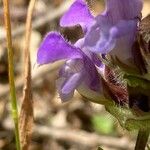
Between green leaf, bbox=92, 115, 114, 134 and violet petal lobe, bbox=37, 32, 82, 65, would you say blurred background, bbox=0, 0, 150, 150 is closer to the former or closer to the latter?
green leaf, bbox=92, 115, 114, 134

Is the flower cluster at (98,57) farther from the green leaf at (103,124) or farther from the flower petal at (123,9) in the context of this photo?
the green leaf at (103,124)

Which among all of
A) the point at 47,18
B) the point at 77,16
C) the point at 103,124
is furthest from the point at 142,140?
the point at 47,18

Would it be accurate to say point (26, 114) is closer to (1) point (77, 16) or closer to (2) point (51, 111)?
(1) point (77, 16)

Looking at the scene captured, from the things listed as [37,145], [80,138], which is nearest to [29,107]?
[80,138]

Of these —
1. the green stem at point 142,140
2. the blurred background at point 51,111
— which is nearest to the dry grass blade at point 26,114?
the green stem at point 142,140

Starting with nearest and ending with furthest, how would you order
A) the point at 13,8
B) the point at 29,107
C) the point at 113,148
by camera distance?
1. the point at 29,107
2. the point at 113,148
3. the point at 13,8

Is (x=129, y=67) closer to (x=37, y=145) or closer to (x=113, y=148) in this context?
(x=113, y=148)

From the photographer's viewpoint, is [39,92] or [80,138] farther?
[39,92]

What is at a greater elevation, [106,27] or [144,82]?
[106,27]
